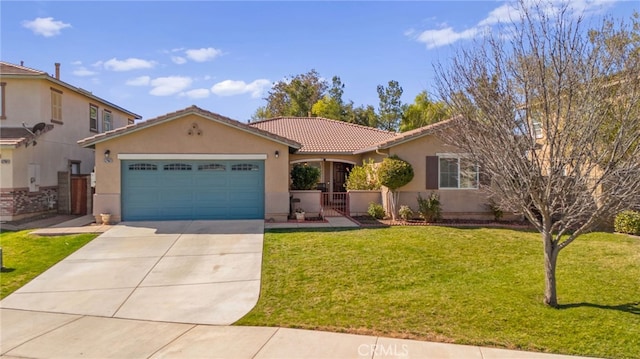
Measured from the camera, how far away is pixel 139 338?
590 centimetres

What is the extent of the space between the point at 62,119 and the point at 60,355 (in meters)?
17.0

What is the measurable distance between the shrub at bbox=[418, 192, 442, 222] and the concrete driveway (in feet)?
20.6

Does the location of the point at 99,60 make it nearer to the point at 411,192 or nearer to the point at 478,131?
the point at 411,192

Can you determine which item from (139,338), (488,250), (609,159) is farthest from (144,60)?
(609,159)

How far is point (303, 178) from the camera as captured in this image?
16906mm

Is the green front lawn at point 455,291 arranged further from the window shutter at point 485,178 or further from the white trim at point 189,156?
the white trim at point 189,156

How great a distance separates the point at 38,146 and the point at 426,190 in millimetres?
16284

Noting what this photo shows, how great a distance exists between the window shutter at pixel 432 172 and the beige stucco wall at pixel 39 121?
52.7 ft

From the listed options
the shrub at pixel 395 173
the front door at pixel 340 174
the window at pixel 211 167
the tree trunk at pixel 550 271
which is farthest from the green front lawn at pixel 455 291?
the front door at pixel 340 174

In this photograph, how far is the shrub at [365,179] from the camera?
1738cm

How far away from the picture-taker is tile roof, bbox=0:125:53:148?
1523cm

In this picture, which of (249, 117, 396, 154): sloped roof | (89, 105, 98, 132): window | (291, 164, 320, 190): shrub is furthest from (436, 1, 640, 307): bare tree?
(89, 105, 98, 132): window

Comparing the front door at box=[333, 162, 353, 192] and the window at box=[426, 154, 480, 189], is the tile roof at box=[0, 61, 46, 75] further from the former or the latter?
the window at box=[426, 154, 480, 189]

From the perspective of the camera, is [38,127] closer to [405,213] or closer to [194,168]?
[194,168]
